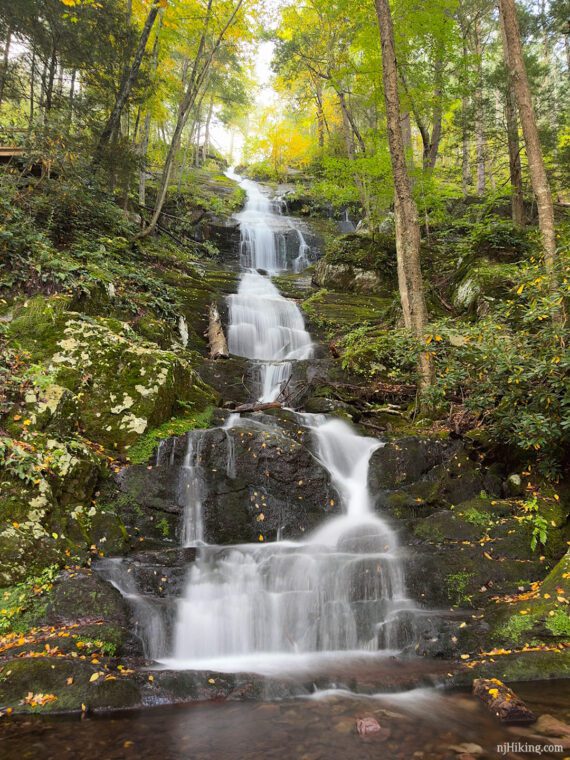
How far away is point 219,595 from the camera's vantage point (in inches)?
195

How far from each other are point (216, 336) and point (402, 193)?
5.52m

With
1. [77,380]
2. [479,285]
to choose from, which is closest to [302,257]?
[479,285]

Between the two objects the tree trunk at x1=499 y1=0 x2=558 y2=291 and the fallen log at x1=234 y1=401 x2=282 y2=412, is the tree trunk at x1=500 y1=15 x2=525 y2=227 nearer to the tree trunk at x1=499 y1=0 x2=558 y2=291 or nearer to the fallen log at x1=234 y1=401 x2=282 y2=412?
the tree trunk at x1=499 y1=0 x2=558 y2=291

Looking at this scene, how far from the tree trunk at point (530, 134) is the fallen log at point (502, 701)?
6033 mm

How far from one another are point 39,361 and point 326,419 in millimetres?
4815

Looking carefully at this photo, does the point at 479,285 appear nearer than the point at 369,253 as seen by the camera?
Yes

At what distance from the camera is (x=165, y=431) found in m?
6.93

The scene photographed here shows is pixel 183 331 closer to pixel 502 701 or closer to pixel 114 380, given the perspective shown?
pixel 114 380

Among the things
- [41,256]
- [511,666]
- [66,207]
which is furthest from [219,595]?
[66,207]

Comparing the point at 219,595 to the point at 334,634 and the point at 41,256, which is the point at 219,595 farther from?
the point at 41,256

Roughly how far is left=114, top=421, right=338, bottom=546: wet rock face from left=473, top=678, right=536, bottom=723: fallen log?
10.1 feet

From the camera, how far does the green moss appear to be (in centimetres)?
649

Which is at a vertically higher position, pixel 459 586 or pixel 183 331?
pixel 183 331

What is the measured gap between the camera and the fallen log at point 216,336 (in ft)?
35.5
